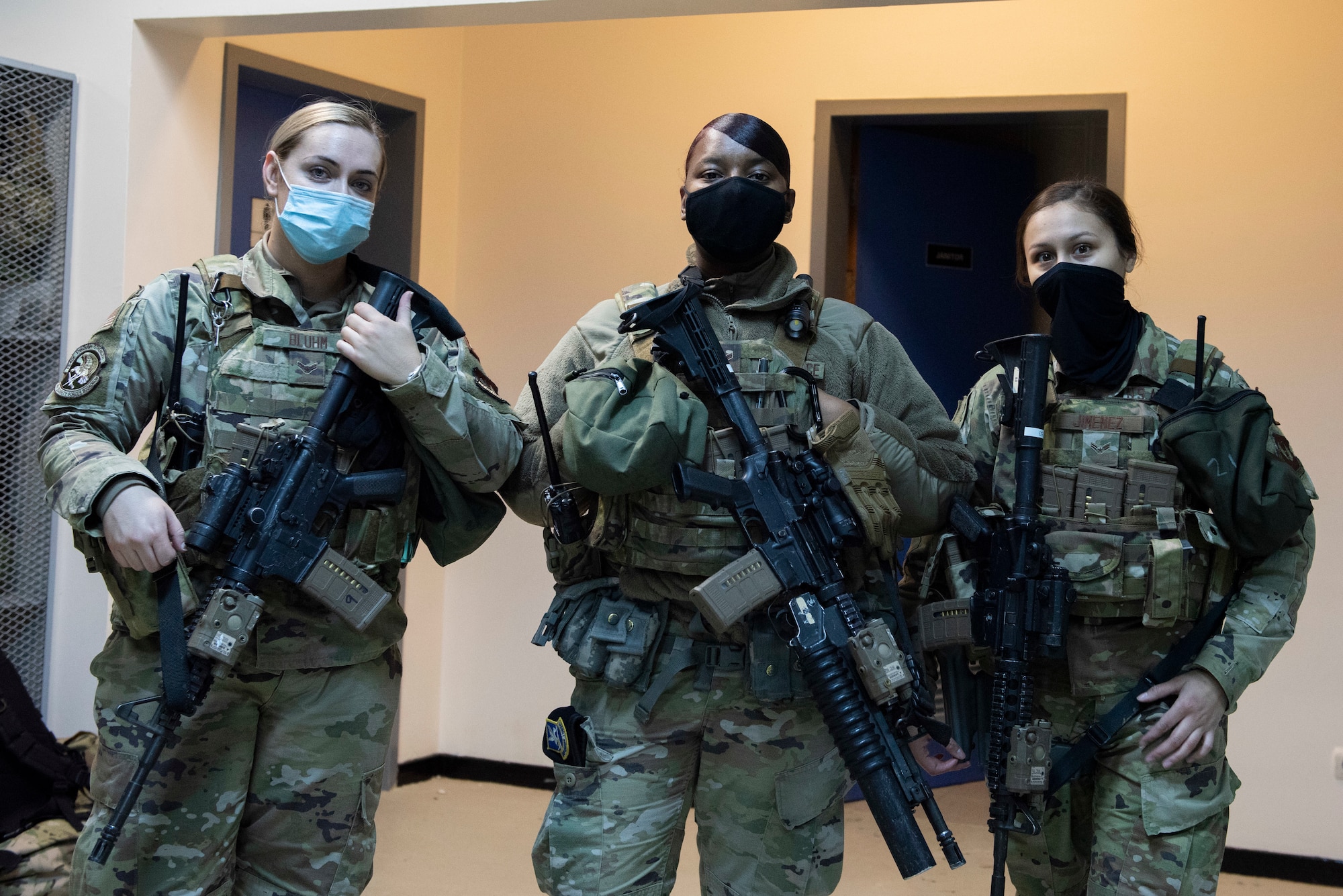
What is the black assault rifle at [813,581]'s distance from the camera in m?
1.98

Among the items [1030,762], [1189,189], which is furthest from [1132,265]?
[1189,189]

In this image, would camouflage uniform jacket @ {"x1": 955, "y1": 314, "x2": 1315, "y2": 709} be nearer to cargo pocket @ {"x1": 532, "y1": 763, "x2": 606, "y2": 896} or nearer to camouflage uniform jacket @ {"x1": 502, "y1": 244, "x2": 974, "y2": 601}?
camouflage uniform jacket @ {"x1": 502, "y1": 244, "x2": 974, "y2": 601}

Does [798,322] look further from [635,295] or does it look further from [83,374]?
[83,374]

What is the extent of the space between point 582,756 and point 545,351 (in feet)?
7.88

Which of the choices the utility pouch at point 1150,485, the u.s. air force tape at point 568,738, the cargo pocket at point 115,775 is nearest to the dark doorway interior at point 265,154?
the cargo pocket at point 115,775

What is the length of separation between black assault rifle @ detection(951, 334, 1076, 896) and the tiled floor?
1.29 metres

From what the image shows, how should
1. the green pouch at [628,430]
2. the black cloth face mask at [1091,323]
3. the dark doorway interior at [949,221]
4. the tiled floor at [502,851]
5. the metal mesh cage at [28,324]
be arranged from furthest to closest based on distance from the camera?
the dark doorway interior at [949,221] → the tiled floor at [502,851] → the metal mesh cage at [28,324] → the black cloth face mask at [1091,323] → the green pouch at [628,430]

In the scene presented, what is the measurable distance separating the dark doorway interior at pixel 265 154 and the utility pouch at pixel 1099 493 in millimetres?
2302

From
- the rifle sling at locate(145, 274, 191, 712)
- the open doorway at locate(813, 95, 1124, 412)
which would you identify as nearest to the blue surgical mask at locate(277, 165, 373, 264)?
the rifle sling at locate(145, 274, 191, 712)

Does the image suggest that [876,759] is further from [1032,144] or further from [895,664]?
[1032,144]

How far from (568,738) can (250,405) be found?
2.65 ft

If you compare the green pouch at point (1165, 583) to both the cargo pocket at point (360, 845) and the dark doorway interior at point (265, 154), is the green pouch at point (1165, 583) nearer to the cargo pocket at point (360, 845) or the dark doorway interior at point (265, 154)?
the cargo pocket at point (360, 845)

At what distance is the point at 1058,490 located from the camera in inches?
90.4

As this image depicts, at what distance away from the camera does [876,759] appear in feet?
6.49
